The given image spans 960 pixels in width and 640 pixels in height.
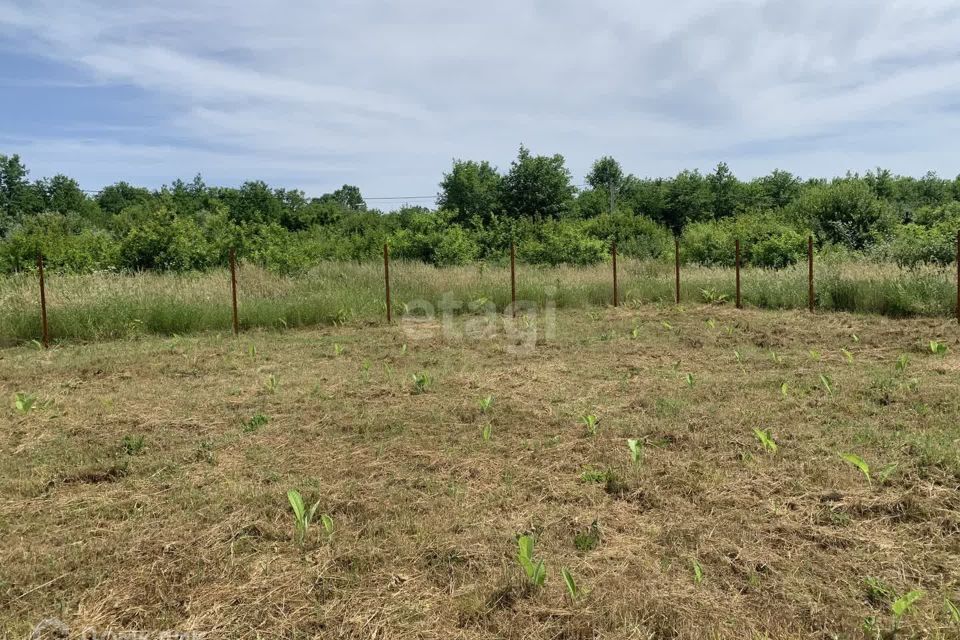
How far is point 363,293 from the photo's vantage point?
1254 cm

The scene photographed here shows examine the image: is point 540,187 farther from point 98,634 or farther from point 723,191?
point 98,634

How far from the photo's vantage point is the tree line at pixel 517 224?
15860 millimetres

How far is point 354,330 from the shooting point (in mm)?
10594

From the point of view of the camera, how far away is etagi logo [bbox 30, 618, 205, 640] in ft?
7.82

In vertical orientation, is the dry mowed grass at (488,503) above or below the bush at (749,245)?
below

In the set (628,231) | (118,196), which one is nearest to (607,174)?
(628,231)

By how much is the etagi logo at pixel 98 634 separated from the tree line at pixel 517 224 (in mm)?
12381

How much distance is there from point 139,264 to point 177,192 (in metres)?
36.3

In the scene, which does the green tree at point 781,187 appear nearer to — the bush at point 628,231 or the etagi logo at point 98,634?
the bush at point 628,231

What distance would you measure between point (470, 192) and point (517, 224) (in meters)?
7.83

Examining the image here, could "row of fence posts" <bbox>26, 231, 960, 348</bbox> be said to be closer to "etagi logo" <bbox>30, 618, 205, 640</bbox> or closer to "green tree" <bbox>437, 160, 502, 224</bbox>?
"etagi logo" <bbox>30, 618, 205, 640</bbox>

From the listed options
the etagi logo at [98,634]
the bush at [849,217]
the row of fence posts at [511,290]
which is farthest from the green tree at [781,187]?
the etagi logo at [98,634]

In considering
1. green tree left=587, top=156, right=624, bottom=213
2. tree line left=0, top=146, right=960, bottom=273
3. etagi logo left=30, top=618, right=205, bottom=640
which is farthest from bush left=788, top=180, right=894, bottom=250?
green tree left=587, top=156, right=624, bottom=213

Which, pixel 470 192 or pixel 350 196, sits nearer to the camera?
pixel 470 192
